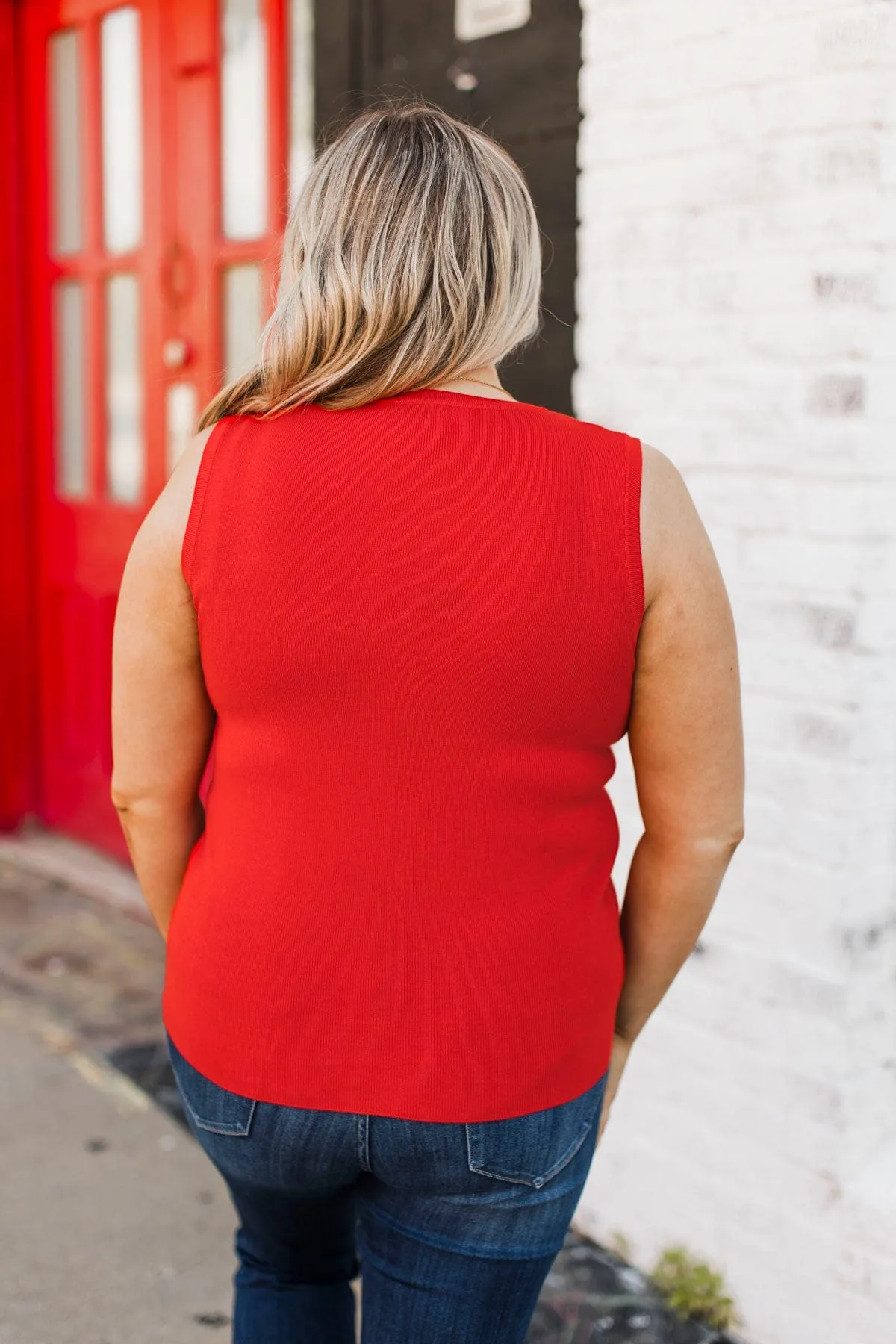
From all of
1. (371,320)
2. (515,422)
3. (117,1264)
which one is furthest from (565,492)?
(117,1264)

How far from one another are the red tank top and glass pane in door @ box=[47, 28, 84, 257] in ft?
11.8

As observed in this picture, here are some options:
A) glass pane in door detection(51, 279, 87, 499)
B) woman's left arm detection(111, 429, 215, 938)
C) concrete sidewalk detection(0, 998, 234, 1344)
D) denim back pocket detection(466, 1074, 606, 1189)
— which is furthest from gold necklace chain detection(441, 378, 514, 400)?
glass pane in door detection(51, 279, 87, 499)

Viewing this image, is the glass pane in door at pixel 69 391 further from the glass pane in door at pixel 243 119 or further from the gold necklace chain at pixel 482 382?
the gold necklace chain at pixel 482 382

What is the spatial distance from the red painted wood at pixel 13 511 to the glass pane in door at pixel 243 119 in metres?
1.10

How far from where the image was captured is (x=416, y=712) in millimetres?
1220

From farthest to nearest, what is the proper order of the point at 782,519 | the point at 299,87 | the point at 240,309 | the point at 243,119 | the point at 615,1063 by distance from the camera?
the point at 240,309
the point at 243,119
the point at 299,87
the point at 782,519
the point at 615,1063

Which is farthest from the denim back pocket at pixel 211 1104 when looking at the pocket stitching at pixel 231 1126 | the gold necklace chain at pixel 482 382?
the gold necklace chain at pixel 482 382

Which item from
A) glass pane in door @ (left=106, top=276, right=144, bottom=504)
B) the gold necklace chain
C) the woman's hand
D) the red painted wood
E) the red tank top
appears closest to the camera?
the red tank top

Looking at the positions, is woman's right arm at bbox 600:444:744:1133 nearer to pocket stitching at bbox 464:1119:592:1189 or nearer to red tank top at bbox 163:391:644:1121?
red tank top at bbox 163:391:644:1121

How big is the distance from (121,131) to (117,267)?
40 centimetres

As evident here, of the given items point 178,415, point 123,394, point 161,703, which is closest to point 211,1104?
point 161,703

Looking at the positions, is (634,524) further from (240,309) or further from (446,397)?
(240,309)

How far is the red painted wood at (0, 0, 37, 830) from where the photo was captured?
15.0ft

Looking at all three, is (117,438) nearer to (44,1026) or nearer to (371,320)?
(44,1026)
